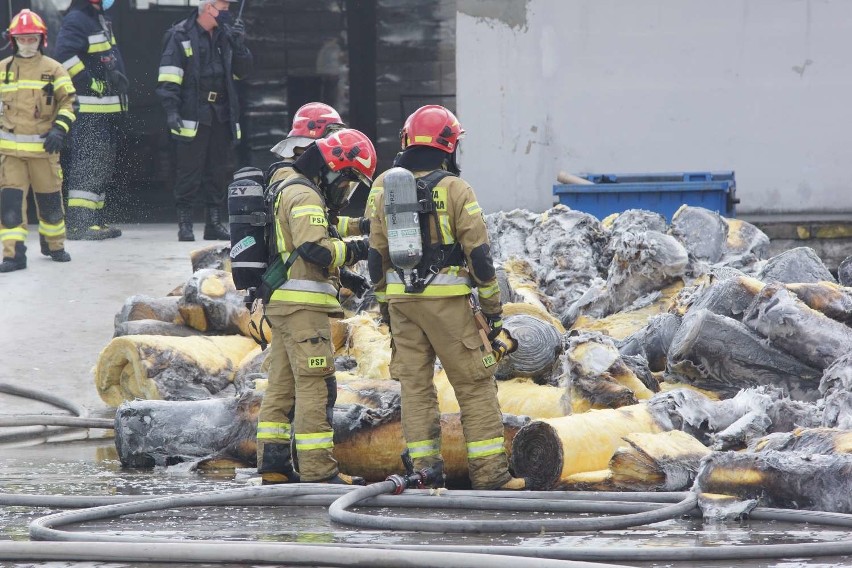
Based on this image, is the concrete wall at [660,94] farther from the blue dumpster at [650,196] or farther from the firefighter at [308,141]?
the firefighter at [308,141]

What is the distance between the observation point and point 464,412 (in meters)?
5.75

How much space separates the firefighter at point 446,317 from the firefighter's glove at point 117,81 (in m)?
6.22

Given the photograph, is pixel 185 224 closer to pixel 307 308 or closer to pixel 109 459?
pixel 109 459

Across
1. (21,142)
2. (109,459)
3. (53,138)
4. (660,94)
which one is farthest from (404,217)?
(660,94)

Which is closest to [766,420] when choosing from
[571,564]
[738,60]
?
[571,564]

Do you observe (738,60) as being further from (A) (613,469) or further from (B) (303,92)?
(A) (613,469)

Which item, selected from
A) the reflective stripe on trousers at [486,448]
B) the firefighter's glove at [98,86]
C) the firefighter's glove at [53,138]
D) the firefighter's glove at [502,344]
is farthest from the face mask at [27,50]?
the reflective stripe on trousers at [486,448]

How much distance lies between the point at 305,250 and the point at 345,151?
0.54 metres

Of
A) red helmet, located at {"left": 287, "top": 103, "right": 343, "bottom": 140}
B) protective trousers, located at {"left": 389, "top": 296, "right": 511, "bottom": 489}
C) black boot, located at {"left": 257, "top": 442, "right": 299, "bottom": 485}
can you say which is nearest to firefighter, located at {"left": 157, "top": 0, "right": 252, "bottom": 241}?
red helmet, located at {"left": 287, "top": 103, "right": 343, "bottom": 140}

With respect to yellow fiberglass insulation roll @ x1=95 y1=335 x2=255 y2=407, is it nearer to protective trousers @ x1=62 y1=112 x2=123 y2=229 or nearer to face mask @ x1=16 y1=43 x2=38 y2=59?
face mask @ x1=16 y1=43 x2=38 y2=59

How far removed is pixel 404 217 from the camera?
5.64 m

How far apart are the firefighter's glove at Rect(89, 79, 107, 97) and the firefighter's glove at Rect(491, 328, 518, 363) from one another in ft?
21.2

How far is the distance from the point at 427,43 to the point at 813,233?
14.1 ft

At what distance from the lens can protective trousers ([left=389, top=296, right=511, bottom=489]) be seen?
18.6 ft
